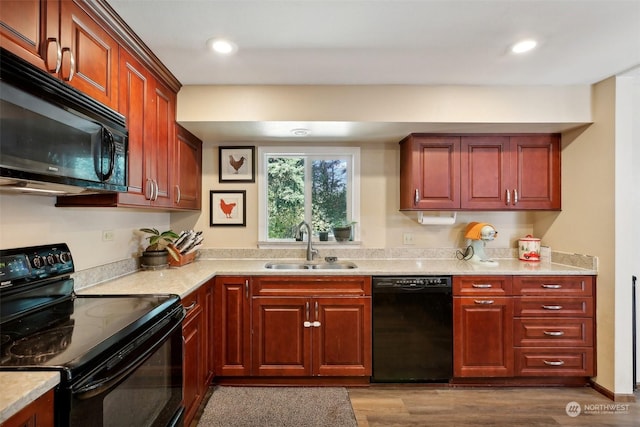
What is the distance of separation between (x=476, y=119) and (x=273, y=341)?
7.63ft

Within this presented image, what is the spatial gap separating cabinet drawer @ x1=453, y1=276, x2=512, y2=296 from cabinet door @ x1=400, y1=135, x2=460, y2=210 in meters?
0.64

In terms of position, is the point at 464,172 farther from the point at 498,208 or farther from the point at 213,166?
the point at 213,166

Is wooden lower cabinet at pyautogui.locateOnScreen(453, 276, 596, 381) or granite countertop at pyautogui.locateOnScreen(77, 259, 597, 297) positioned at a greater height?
granite countertop at pyautogui.locateOnScreen(77, 259, 597, 297)

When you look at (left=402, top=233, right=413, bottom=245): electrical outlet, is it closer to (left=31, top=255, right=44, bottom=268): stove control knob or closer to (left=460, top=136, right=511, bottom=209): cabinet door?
(left=460, top=136, right=511, bottom=209): cabinet door

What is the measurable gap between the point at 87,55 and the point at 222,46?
0.68 metres

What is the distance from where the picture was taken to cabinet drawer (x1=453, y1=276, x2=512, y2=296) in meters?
2.37

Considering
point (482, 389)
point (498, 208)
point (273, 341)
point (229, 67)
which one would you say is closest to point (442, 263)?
point (498, 208)

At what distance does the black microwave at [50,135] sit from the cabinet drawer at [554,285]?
279cm

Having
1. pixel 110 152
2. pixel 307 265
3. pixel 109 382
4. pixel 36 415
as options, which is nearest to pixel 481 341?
pixel 307 265

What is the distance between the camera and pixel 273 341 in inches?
92.6

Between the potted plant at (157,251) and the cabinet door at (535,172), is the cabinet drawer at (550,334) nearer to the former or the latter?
the cabinet door at (535,172)

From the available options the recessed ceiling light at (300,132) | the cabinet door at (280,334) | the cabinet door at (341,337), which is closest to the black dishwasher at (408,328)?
the cabinet door at (341,337)

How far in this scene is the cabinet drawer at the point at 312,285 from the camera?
2.36 metres
